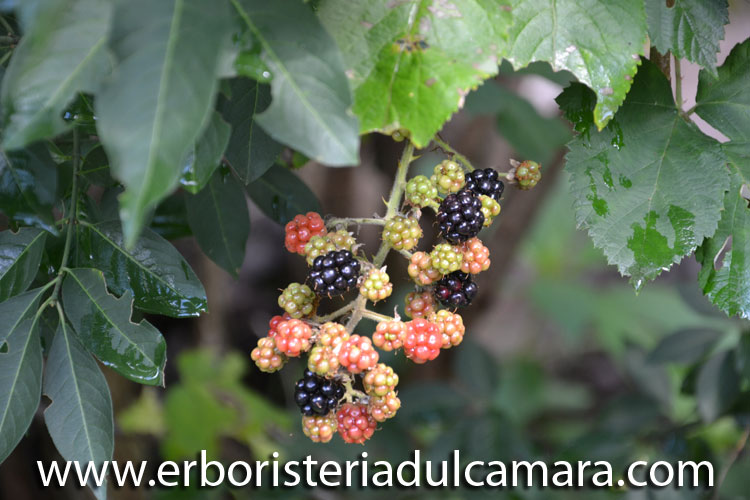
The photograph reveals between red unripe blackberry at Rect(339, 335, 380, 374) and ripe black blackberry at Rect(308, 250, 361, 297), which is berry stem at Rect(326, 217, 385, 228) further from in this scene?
red unripe blackberry at Rect(339, 335, 380, 374)

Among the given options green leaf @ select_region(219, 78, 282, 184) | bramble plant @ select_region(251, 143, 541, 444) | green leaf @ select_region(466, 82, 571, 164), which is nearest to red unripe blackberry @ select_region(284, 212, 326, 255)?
bramble plant @ select_region(251, 143, 541, 444)

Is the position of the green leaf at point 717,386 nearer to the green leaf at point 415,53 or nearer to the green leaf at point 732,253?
the green leaf at point 732,253

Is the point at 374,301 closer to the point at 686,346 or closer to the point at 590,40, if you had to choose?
the point at 590,40

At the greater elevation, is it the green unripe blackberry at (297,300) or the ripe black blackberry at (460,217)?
the ripe black blackberry at (460,217)

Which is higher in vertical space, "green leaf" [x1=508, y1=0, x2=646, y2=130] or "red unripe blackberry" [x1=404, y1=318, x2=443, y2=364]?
"green leaf" [x1=508, y1=0, x2=646, y2=130]

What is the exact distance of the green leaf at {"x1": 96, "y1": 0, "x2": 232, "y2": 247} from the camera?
492 mm

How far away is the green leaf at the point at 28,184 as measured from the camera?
83 cm

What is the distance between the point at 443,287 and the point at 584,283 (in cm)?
344

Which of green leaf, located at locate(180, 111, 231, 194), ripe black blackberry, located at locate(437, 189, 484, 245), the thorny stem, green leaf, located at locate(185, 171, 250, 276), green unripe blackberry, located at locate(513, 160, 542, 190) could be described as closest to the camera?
green leaf, located at locate(180, 111, 231, 194)

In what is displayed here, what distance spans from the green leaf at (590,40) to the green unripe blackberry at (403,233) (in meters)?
0.25

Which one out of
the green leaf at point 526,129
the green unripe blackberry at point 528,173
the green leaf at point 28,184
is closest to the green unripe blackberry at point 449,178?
the green unripe blackberry at point 528,173

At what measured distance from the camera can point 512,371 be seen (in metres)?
3.49

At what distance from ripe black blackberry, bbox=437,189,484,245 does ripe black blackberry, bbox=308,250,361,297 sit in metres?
0.13

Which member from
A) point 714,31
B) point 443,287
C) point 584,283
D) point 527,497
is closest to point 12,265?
point 443,287
